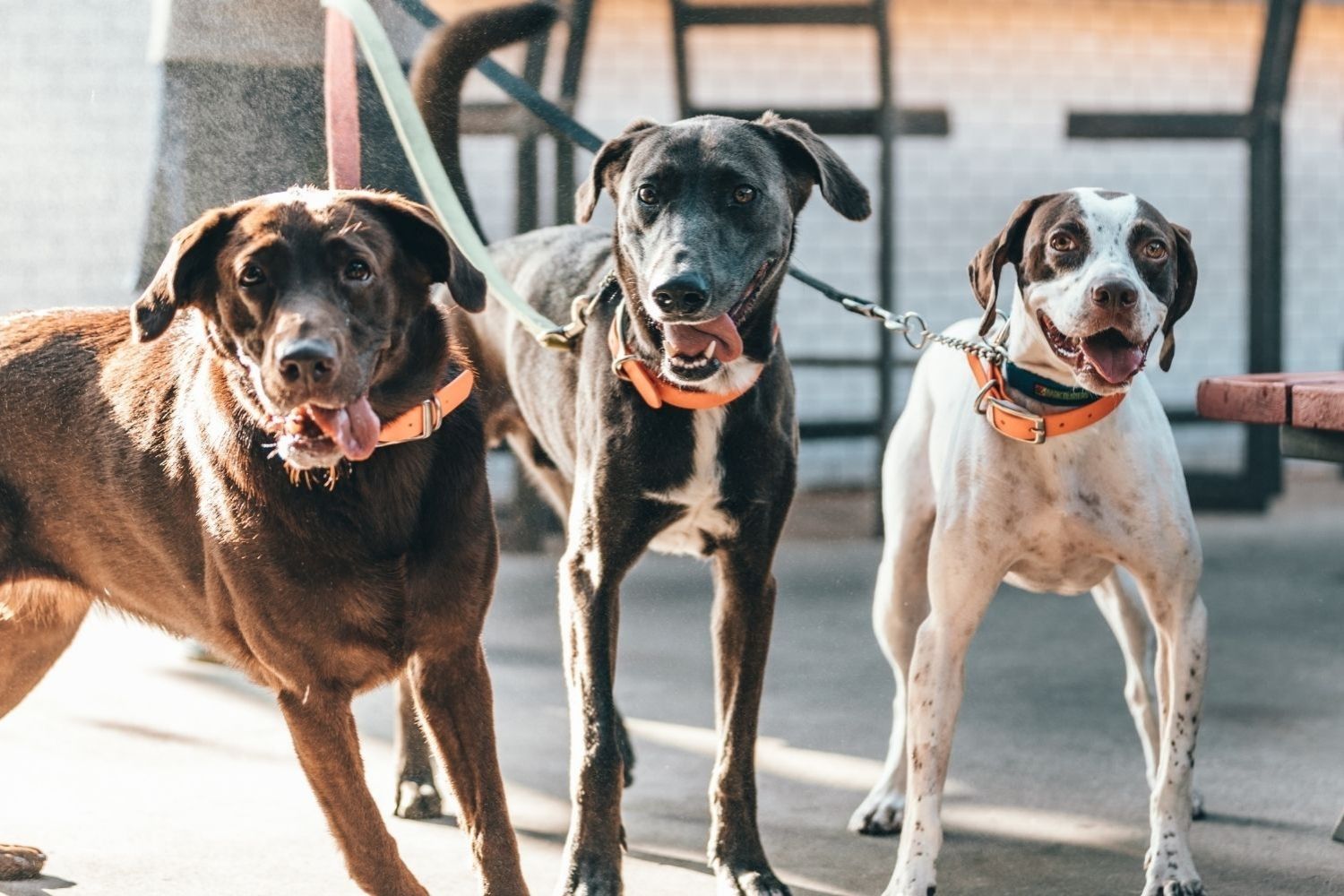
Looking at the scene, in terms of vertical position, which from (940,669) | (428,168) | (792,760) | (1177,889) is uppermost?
(428,168)

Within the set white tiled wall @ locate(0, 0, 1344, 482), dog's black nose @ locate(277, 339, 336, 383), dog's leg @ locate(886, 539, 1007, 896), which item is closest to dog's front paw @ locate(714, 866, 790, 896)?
dog's leg @ locate(886, 539, 1007, 896)

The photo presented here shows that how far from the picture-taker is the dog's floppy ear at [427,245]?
237 cm

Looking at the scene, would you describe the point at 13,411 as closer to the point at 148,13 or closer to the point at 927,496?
the point at 927,496

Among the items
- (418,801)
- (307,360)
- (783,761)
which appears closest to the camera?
(307,360)

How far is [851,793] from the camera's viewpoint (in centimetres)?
345

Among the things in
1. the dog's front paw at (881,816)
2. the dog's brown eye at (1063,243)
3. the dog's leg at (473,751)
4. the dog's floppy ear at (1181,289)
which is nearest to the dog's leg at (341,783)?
the dog's leg at (473,751)

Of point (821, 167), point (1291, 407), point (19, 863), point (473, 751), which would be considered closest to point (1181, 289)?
point (1291, 407)

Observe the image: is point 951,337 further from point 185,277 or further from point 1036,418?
point 185,277


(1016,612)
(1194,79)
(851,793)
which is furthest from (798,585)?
(1194,79)

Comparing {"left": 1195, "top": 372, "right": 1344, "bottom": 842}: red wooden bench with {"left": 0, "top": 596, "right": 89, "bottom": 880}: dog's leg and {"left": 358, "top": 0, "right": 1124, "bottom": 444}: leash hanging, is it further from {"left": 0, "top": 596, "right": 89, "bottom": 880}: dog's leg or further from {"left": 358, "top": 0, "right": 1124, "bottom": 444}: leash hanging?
{"left": 0, "top": 596, "right": 89, "bottom": 880}: dog's leg

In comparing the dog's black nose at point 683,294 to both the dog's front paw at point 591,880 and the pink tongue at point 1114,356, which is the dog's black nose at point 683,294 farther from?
the dog's front paw at point 591,880

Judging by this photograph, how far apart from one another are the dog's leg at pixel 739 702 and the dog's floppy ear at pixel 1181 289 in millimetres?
782

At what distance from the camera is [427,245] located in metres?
2.39

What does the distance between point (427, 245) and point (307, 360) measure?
359 mm
